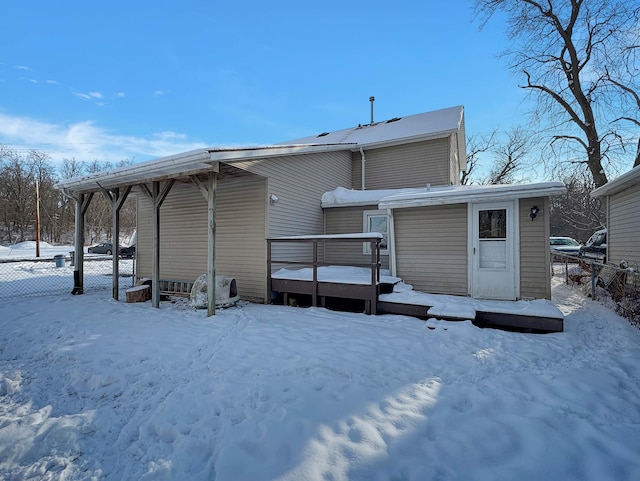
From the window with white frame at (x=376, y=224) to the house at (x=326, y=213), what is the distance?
3 cm

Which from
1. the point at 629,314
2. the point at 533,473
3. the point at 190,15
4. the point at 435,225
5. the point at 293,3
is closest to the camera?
the point at 533,473

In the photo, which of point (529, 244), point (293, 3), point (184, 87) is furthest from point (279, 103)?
point (529, 244)

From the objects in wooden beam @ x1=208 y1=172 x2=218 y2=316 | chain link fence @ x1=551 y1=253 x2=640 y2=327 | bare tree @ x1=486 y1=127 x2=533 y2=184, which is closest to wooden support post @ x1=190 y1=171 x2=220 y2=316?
wooden beam @ x1=208 y1=172 x2=218 y2=316

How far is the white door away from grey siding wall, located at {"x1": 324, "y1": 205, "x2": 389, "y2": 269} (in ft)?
8.64

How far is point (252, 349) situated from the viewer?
4.20 m

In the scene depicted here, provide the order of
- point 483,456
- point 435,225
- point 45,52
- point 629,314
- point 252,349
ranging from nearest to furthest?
point 483,456
point 252,349
point 629,314
point 435,225
point 45,52

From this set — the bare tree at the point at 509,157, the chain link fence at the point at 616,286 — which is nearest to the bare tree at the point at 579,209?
the bare tree at the point at 509,157

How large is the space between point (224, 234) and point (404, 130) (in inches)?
312

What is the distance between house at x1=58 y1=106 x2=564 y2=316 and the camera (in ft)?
20.1

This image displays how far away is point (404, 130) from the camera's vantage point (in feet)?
38.6

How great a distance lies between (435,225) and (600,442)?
Answer: 5.06 m

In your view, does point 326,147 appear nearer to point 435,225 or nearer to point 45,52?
point 435,225

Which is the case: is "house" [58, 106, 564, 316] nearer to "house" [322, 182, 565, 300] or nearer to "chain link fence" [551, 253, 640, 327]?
"house" [322, 182, 565, 300]

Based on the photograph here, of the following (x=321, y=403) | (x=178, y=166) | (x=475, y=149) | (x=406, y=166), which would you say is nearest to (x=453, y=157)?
(x=406, y=166)
